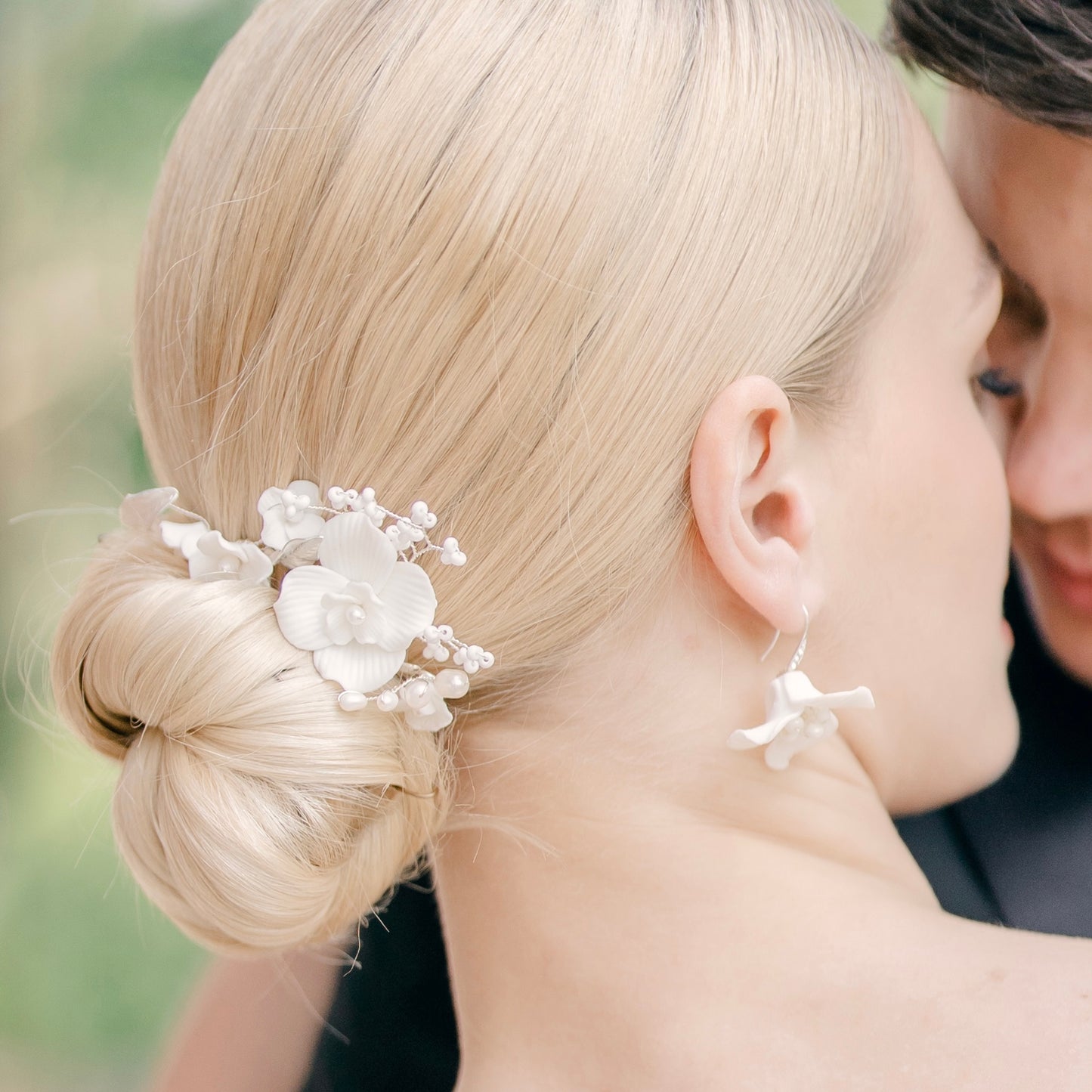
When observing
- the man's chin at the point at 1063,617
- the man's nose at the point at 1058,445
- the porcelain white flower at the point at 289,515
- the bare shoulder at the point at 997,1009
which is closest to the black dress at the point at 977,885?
the man's chin at the point at 1063,617

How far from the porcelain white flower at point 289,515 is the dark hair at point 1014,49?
68 cm

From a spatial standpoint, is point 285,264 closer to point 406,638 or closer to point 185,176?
point 185,176

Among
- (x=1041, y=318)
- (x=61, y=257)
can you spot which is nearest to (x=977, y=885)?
(x=1041, y=318)

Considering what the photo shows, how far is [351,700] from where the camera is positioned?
67 centimetres

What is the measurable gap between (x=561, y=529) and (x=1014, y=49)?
58cm

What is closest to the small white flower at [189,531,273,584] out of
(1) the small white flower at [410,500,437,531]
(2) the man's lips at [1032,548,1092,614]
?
(1) the small white flower at [410,500,437,531]

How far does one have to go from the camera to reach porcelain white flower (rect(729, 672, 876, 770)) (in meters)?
0.72

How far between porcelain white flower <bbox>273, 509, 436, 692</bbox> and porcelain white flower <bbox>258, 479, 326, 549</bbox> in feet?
0.04

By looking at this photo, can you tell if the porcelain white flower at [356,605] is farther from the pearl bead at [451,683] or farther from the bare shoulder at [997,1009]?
the bare shoulder at [997,1009]

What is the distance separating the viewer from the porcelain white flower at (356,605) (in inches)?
26.2

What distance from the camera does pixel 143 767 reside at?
70 cm

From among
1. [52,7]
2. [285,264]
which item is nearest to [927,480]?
[285,264]

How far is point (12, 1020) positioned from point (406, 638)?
155 cm

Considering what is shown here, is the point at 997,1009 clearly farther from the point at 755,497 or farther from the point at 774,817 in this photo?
the point at 755,497
